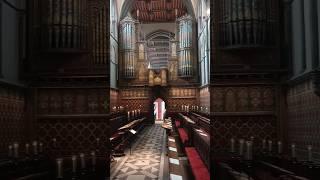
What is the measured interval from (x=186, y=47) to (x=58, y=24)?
19.3m

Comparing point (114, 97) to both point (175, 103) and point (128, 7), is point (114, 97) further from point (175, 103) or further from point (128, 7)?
point (128, 7)

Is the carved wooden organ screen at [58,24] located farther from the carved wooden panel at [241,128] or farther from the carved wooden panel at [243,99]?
the carved wooden panel at [241,128]

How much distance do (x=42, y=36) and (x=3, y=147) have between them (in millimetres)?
3654

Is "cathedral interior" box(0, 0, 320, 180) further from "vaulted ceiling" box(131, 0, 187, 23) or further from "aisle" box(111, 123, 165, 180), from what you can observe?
"vaulted ceiling" box(131, 0, 187, 23)

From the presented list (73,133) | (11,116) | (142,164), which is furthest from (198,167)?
(11,116)

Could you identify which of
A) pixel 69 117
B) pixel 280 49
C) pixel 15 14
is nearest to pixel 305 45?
pixel 280 49

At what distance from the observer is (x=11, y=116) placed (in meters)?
10.6

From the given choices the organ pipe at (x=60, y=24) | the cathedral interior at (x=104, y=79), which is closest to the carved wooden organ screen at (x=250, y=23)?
the cathedral interior at (x=104, y=79)

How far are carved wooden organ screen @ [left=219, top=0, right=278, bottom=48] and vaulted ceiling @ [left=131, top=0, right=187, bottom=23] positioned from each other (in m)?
20.7

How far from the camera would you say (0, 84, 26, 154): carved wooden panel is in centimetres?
1002

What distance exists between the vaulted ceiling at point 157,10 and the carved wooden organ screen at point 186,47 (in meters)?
2.78

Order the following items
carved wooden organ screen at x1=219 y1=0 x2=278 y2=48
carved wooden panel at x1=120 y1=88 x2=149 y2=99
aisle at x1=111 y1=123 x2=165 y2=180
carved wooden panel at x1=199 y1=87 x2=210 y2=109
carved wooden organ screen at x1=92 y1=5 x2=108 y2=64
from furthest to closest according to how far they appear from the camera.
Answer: carved wooden panel at x1=120 y1=88 x2=149 y2=99
carved wooden panel at x1=199 y1=87 x2=210 y2=109
carved wooden organ screen at x1=92 y1=5 x2=108 y2=64
carved wooden organ screen at x1=219 y1=0 x2=278 y2=48
aisle at x1=111 y1=123 x2=165 y2=180

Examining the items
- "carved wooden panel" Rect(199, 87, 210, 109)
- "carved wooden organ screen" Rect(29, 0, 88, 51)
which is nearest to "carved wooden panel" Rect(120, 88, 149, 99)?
"carved wooden panel" Rect(199, 87, 210, 109)

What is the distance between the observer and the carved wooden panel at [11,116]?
1002cm
